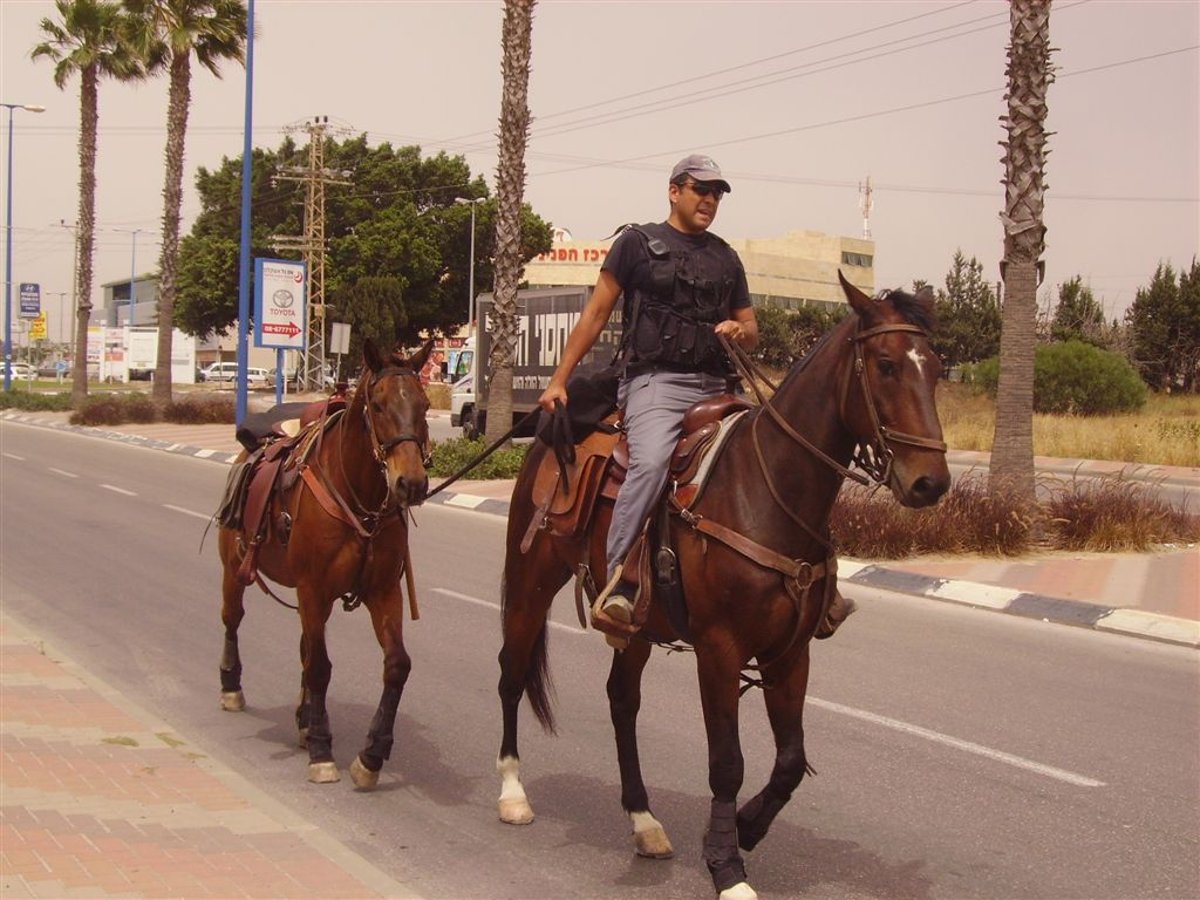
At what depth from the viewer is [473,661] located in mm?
9250

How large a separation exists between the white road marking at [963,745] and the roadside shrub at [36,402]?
4491cm

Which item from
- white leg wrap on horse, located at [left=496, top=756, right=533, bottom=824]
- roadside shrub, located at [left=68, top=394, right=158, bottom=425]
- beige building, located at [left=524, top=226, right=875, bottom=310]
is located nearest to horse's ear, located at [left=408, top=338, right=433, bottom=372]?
white leg wrap on horse, located at [left=496, top=756, right=533, bottom=824]

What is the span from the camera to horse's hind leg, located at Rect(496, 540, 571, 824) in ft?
19.2

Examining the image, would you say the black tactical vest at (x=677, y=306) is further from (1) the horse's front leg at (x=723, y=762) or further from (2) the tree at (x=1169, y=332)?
(2) the tree at (x=1169, y=332)

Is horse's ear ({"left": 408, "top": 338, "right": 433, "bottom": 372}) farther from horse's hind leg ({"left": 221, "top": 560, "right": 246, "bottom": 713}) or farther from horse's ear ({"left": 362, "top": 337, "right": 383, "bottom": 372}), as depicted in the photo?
horse's hind leg ({"left": 221, "top": 560, "right": 246, "bottom": 713})

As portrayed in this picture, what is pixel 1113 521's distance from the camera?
47.0 ft

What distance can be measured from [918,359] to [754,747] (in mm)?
3353

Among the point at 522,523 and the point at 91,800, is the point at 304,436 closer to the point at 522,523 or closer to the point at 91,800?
the point at 522,523

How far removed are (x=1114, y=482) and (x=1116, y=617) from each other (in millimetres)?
5393

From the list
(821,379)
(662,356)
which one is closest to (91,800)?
(662,356)

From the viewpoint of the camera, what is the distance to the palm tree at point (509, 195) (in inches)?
816

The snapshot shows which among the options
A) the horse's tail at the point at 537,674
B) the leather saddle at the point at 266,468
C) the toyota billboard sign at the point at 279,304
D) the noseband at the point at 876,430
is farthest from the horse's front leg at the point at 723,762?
the toyota billboard sign at the point at 279,304

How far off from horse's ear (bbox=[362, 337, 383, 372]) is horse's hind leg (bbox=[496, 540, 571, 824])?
0.97m

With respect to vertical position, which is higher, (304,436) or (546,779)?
(304,436)
